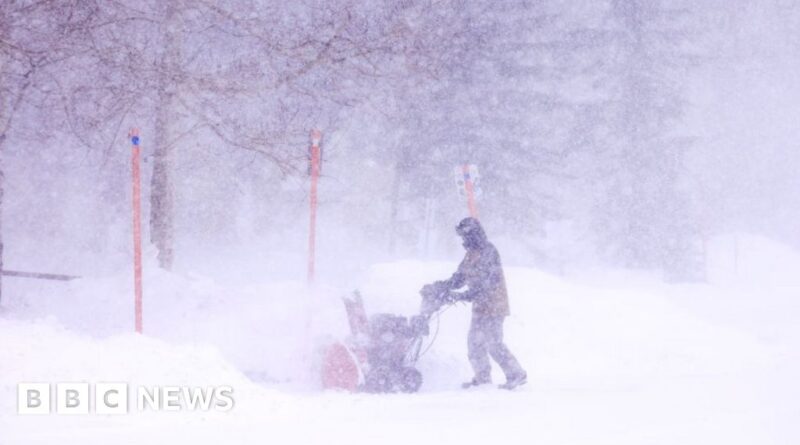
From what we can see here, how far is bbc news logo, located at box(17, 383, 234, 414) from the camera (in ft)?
18.3

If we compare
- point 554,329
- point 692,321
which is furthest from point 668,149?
point 554,329

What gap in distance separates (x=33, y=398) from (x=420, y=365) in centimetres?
493

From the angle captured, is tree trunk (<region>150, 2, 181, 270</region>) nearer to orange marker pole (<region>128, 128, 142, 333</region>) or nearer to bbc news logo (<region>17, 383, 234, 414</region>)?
orange marker pole (<region>128, 128, 142, 333</region>)

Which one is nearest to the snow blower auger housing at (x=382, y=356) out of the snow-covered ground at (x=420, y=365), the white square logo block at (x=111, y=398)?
the snow-covered ground at (x=420, y=365)

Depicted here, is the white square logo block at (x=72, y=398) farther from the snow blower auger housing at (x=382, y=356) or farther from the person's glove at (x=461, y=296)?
the person's glove at (x=461, y=296)

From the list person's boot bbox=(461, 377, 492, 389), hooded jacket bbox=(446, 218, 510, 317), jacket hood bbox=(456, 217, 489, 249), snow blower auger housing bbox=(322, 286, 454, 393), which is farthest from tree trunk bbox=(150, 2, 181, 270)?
person's boot bbox=(461, 377, 492, 389)

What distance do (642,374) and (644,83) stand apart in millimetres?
17920

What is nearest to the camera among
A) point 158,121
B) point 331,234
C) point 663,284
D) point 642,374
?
point 642,374

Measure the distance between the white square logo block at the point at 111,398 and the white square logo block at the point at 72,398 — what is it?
8 centimetres

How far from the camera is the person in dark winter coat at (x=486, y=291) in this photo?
26.4 feet

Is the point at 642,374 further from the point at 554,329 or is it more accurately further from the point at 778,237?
the point at 778,237

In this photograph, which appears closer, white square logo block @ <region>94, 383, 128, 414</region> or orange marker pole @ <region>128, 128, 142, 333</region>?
white square logo block @ <region>94, 383, 128, 414</region>

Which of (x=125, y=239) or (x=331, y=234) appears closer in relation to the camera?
(x=125, y=239)

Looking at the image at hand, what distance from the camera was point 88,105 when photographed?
1055 cm
